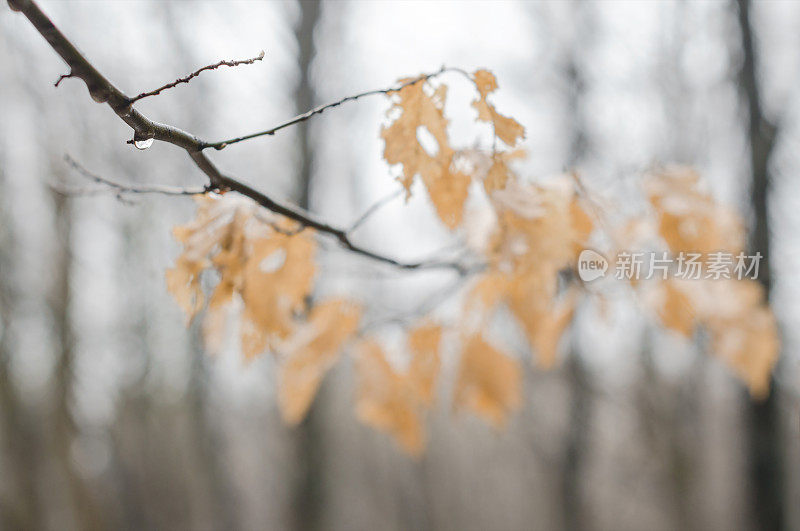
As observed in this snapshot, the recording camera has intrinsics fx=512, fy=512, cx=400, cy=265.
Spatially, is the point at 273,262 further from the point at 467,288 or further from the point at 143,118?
the point at 467,288

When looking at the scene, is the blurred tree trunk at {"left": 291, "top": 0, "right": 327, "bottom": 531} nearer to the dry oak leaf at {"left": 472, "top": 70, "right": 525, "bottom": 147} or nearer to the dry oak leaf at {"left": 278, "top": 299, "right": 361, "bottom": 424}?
the dry oak leaf at {"left": 278, "top": 299, "right": 361, "bottom": 424}

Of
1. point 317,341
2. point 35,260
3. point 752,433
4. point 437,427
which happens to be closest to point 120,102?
point 317,341

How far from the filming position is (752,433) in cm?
225

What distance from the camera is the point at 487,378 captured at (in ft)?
4.06

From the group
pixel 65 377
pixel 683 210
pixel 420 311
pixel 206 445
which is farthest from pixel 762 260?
pixel 206 445

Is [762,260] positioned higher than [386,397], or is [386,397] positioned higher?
[762,260]

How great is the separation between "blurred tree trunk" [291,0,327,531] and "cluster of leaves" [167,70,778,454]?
222 centimetres

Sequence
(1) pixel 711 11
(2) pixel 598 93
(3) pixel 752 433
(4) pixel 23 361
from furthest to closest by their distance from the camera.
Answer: (4) pixel 23 361 < (2) pixel 598 93 < (1) pixel 711 11 < (3) pixel 752 433

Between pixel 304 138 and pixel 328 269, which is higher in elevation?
pixel 304 138

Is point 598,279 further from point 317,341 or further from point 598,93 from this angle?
point 598,93

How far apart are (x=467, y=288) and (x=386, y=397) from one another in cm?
34

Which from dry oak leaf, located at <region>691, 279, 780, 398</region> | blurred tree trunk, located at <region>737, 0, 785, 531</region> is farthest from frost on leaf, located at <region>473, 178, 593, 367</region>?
blurred tree trunk, located at <region>737, 0, 785, 531</region>

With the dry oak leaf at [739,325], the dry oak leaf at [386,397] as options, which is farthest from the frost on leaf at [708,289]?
the dry oak leaf at [386,397]

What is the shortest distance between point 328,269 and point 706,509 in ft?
19.9
